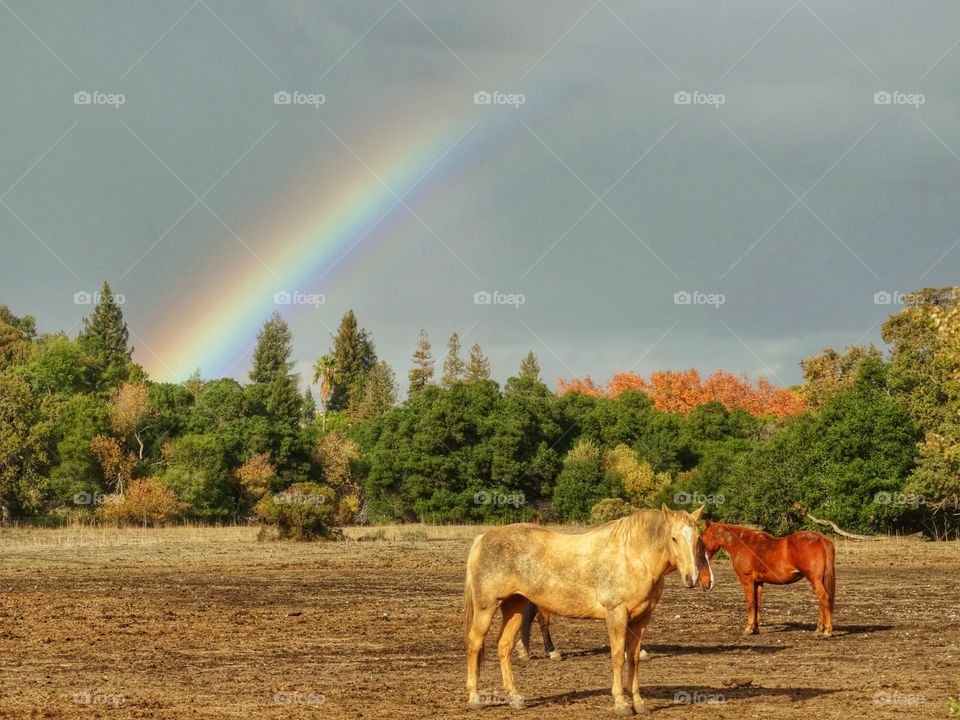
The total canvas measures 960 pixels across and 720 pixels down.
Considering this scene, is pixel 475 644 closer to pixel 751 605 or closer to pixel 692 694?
pixel 692 694

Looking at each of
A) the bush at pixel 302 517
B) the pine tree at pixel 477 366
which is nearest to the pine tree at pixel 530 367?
the pine tree at pixel 477 366

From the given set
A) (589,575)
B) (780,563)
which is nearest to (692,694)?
(589,575)

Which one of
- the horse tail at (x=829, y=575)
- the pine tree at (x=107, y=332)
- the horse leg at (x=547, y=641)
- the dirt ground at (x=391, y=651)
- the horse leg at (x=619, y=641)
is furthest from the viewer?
the pine tree at (x=107, y=332)

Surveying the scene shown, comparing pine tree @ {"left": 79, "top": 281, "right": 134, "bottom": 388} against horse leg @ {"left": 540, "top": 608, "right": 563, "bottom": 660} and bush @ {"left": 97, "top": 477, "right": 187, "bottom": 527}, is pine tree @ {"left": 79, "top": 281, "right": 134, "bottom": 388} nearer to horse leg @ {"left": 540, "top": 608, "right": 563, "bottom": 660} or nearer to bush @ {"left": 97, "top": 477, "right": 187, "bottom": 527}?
bush @ {"left": 97, "top": 477, "right": 187, "bottom": 527}

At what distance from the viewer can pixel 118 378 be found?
113 metres

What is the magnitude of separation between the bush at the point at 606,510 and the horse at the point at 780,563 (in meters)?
46.3

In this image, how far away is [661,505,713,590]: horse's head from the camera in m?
12.3

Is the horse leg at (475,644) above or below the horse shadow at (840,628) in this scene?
above

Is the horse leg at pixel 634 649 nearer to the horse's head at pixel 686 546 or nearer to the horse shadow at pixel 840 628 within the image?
the horse's head at pixel 686 546

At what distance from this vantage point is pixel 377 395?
446ft

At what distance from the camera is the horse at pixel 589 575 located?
41.6 feet

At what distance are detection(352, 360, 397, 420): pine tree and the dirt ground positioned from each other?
98.2m

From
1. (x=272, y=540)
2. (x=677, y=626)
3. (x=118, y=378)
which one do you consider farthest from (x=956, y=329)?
(x=118, y=378)

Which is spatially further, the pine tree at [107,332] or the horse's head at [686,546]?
the pine tree at [107,332]
